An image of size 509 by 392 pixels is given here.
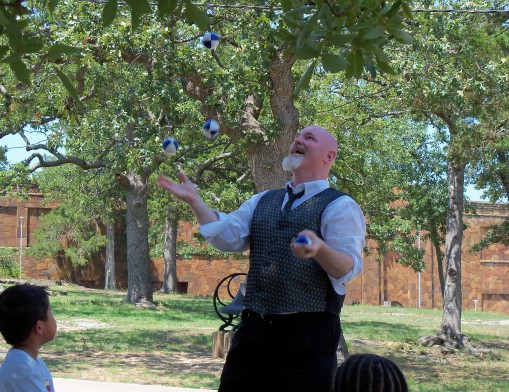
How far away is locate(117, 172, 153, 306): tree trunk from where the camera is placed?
21703 mm

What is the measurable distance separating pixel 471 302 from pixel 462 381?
1073 inches

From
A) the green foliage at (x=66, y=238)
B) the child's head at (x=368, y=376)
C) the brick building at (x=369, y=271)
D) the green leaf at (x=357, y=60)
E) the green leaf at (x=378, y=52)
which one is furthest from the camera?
the brick building at (x=369, y=271)

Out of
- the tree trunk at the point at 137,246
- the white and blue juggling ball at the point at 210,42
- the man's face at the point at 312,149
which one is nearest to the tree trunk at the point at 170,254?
the tree trunk at the point at 137,246

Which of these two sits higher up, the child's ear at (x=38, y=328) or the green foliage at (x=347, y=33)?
the green foliage at (x=347, y=33)

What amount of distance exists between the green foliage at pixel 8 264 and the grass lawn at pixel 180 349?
43.1ft

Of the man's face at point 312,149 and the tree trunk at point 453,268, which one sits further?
the tree trunk at point 453,268

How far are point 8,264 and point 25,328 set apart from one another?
1252 inches

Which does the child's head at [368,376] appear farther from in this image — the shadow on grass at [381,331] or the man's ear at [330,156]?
the shadow on grass at [381,331]

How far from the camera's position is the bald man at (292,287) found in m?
3.30

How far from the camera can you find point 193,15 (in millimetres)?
3877

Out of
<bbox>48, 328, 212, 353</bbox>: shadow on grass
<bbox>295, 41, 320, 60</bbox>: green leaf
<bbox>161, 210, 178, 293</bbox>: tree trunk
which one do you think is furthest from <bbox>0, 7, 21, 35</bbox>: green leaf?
<bbox>161, 210, 178, 293</bbox>: tree trunk

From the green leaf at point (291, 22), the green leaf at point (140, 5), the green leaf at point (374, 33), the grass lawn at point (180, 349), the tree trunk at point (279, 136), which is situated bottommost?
the grass lawn at point (180, 349)

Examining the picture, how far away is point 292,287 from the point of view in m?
3.36

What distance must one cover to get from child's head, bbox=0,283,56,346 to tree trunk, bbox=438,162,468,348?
12432 mm
